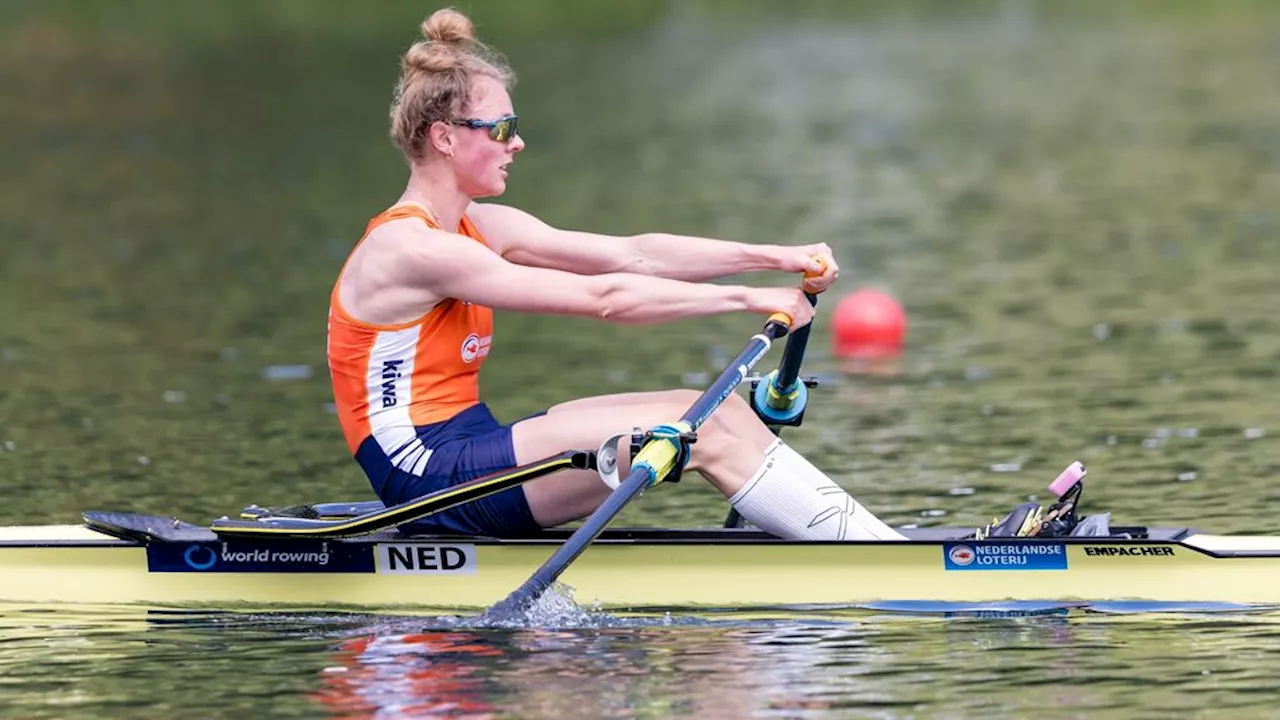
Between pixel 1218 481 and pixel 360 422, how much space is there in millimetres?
4955

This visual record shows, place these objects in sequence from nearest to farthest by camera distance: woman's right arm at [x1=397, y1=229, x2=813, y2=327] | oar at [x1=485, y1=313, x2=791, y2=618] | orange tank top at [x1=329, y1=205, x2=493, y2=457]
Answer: oar at [x1=485, y1=313, x2=791, y2=618] < woman's right arm at [x1=397, y1=229, x2=813, y2=327] < orange tank top at [x1=329, y1=205, x2=493, y2=457]

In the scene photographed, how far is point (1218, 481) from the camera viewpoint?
1180 centimetres

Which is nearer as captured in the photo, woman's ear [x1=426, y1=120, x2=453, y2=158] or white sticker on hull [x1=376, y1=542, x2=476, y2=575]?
woman's ear [x1=426, y1=120, x2=453, y2=158]

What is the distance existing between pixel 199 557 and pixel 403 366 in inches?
51.1

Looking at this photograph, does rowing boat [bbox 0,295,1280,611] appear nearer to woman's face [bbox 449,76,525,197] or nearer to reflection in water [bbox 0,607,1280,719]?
reflection in water [bbox 0,607,1280,719]

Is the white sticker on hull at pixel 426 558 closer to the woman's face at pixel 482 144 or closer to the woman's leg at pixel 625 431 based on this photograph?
the woman's leg at pixel 625 431

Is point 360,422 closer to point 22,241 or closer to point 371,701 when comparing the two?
point 371,701

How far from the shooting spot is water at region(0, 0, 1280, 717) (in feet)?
27.7

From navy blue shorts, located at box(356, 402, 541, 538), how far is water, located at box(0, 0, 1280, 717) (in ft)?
1.51

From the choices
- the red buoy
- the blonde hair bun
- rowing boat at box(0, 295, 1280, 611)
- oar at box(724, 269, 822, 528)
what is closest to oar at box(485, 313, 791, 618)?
rowing boat at box(0, 295, 1280, 611)

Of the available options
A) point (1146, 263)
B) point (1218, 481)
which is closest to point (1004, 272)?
point (1146, 263)

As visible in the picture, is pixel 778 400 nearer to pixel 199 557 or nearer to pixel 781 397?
pixel 781 397

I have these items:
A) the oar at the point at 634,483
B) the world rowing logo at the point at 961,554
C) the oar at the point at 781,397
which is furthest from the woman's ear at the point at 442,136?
the world rowing logo at the point at 961,554

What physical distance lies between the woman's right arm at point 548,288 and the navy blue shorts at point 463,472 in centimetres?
59
